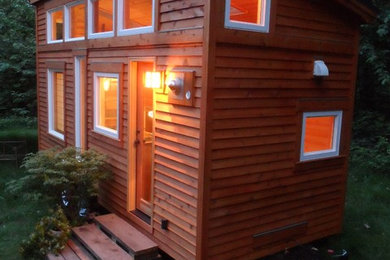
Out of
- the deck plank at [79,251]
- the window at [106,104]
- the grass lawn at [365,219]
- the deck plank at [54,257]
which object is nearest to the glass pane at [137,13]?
the window at [106,104]

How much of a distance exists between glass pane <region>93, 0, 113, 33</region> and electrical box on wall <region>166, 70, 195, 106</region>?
2.03m

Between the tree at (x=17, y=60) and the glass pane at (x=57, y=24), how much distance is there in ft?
23.4

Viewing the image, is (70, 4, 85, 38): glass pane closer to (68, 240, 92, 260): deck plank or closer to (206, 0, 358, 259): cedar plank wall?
(68, 240, 92, 260): deck plank

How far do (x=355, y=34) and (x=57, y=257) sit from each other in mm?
4934

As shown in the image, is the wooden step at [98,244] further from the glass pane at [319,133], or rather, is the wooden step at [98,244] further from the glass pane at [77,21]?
the glass pane at [77,21]

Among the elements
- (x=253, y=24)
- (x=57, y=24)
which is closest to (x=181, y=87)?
(x=253, y=24)

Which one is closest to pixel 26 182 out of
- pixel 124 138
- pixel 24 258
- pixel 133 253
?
pixel 24 258

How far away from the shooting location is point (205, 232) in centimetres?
435

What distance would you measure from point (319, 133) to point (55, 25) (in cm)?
591

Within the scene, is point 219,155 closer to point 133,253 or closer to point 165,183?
point 165,183

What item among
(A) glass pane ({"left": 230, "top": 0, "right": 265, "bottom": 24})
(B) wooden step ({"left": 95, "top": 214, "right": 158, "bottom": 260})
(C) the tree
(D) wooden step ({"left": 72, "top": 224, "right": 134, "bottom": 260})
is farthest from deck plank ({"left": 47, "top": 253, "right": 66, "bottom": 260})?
(C) the tree

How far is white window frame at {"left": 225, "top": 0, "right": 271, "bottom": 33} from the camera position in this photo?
418cm

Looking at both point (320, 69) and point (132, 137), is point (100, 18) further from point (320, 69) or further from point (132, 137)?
point (320, 69)

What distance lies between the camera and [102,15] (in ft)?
21.0
